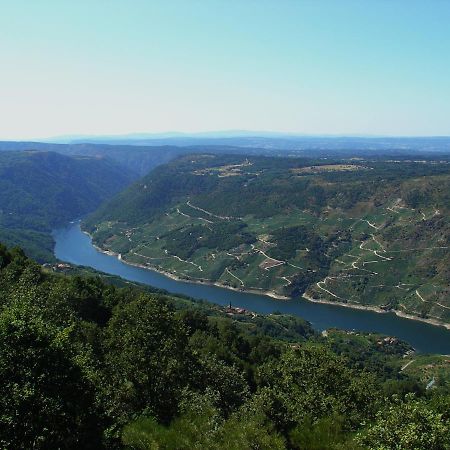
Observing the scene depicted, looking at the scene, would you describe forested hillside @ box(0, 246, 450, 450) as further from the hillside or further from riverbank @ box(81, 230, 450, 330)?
the hillside

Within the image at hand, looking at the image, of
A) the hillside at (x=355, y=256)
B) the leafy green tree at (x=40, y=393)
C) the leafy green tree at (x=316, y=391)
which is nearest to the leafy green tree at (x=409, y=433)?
the leafy green tree at (x=316, y=391)

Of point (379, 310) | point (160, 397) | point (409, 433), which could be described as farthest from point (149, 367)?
point (379, 310)

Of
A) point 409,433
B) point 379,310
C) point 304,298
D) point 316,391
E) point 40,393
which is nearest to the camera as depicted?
point 409,433

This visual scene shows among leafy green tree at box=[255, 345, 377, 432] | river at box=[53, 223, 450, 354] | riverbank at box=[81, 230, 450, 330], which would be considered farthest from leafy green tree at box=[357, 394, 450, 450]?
riverbank at box=[81, 230, 450, 330]

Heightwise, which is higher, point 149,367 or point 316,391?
point 149,367

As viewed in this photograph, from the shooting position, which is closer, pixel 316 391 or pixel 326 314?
pixel 316 391

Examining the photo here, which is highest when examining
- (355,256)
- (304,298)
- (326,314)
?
(355,256)

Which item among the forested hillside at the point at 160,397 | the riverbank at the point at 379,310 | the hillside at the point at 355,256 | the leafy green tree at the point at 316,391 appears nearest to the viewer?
the forested hillside at the point at 160,397

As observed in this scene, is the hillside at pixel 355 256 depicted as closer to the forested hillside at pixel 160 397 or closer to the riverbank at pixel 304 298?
the riverbank at pixel 304 298

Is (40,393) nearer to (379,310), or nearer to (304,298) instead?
(379,310)

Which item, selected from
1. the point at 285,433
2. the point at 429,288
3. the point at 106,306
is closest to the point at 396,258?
the point at 429,288

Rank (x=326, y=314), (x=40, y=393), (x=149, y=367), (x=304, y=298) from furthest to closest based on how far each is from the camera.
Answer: (x=304, y=298) → (x=326, y=314) → (x=149, y=367) → (x=40, y=393)
